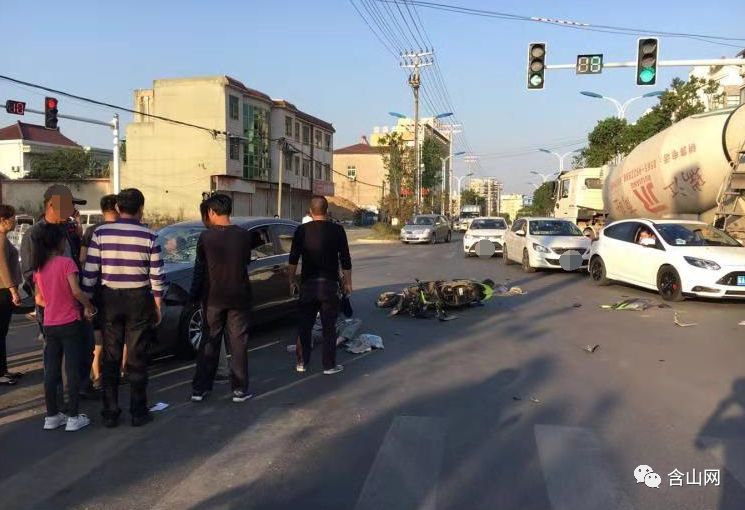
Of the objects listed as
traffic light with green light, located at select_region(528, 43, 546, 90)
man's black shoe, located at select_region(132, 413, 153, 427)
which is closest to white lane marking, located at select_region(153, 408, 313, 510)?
man's black shoe, located at select_region(132, 413, 153, 427)

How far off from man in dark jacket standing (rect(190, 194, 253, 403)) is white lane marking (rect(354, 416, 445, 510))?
5.03 ft

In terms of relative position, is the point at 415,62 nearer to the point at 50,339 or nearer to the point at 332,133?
the point at 332,133

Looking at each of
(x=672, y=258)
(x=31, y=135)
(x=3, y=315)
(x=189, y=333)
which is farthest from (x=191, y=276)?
(x=31, y=135)

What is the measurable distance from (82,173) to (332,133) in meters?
25.9

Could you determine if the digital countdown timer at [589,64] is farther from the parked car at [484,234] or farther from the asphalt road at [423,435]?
the asphalt road at [423,435]

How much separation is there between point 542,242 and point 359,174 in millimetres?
80891

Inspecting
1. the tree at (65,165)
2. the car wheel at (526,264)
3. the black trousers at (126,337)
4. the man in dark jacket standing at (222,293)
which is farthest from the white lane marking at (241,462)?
the tree at (65,165)

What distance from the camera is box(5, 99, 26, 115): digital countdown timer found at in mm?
21328

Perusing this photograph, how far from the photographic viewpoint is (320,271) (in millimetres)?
6363

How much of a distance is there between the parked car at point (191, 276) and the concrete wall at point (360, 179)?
84225 millimetres

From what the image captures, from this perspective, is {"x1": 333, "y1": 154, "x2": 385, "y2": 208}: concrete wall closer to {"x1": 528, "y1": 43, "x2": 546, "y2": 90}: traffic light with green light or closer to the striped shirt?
{"x1": 528, "y1": 43, "x2": 546, "y2": 90}: traffic light with green light

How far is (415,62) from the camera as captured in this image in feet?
149

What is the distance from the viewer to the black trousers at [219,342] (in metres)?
5.45

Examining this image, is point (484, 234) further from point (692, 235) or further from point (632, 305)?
point (632, 305)
